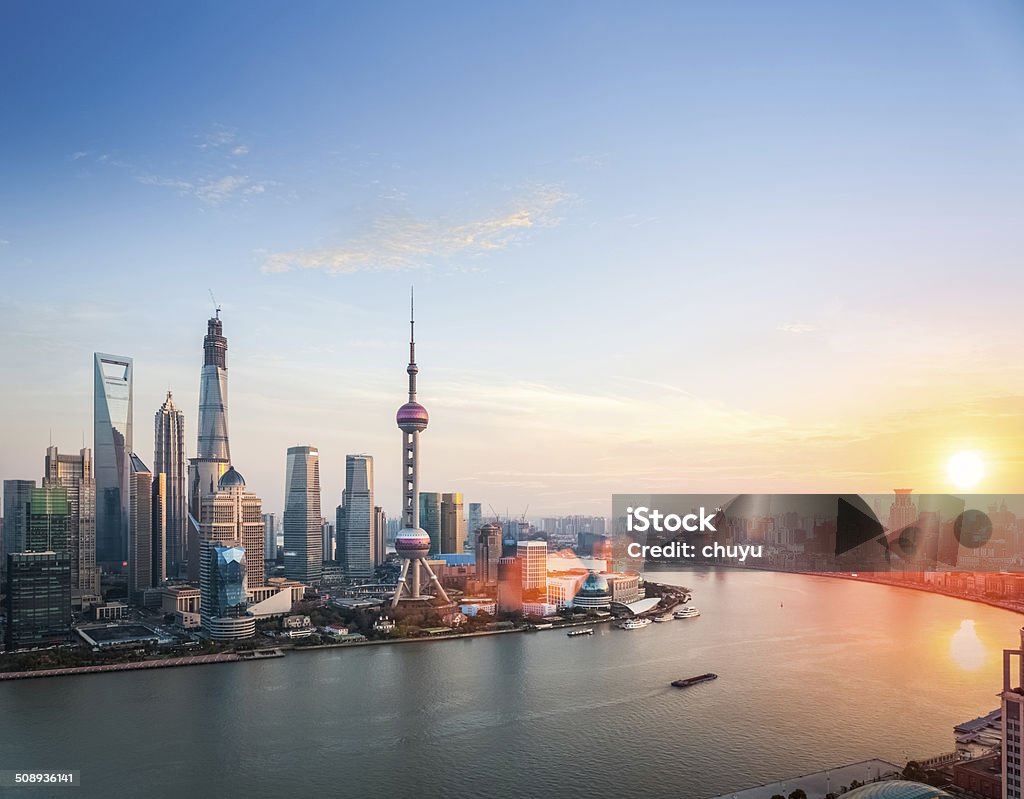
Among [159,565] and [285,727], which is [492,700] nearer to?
[285,727]

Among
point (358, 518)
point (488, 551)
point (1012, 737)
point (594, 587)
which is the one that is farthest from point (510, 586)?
point (1012, 737)

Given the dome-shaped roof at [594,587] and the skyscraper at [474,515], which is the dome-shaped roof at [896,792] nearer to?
the dome-shaped roof at [594,587]

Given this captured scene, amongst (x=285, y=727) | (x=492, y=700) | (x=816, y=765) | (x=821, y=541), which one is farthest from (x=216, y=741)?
(x=821, y=541)

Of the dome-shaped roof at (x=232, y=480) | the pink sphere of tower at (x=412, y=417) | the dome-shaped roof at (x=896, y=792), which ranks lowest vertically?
the dome-shaped roof at (x=896, y=792)

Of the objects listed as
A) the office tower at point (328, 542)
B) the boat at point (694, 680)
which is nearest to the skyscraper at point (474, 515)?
the office tower at point (328, 542)

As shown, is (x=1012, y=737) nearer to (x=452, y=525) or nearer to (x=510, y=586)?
(x=510, y=586)

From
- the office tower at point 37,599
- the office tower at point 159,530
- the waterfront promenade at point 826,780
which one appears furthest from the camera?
the office tower at point 159,530

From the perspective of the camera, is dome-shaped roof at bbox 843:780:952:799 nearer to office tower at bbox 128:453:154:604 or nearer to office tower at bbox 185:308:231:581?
office tower at bbox 128:453:154:604

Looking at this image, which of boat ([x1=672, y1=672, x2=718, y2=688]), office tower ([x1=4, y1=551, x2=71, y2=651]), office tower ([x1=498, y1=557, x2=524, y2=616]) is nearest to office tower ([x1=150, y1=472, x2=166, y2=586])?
office tower ([x1=4, y1=551, x2=71, y2=651])
